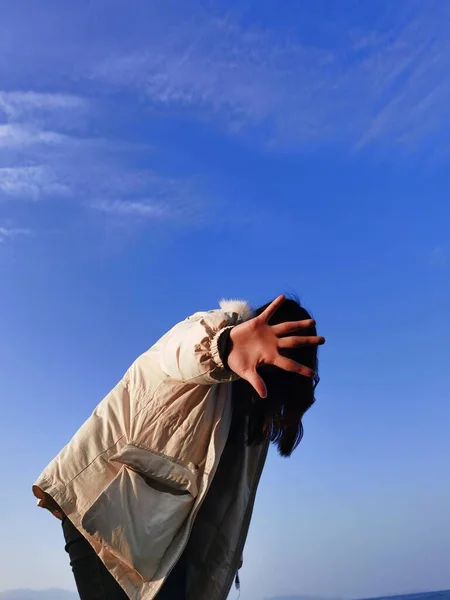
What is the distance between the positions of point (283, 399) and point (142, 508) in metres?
0.71

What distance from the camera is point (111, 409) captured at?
2828mm

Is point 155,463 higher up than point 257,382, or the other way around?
point 257,382

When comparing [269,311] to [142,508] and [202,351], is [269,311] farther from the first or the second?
[142,508]

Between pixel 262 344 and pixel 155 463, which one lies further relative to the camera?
pixel 155 463

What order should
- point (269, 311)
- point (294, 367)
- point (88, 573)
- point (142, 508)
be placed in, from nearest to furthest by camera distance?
1. point (294, 367)
2. point (269, 311)
3. point (142, 508)
4. point (88, 573)

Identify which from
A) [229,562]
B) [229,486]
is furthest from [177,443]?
[229,562]

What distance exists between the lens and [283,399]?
2.72 meters

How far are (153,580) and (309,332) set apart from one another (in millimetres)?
1148

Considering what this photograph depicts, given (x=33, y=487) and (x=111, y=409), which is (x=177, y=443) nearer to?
(x=111, y=409)

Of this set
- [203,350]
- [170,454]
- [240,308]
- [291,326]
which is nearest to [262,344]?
[291,326]

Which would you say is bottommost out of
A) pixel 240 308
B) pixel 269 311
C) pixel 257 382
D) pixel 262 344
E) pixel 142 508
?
pixel 142 508

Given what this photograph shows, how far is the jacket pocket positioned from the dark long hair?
0.38m

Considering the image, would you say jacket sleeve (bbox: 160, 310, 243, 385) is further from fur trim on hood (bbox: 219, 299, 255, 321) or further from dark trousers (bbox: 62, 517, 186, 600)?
dark trousers (bbox: 62, 517, 186, 600)

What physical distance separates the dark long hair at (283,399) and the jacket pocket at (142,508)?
1.26ft
